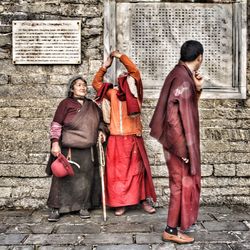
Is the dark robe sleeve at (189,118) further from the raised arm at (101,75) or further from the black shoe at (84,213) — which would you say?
the black shoe at (84,213)

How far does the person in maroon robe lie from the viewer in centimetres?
357

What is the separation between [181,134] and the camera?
3588mm

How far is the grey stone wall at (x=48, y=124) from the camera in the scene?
201 inches

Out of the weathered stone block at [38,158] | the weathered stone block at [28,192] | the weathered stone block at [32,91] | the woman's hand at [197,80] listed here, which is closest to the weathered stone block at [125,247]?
the woman's hand at [197,80]

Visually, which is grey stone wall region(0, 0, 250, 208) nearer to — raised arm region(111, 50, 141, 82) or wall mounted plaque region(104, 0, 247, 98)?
wall mounted plaque region(104, 0, 247, 98)

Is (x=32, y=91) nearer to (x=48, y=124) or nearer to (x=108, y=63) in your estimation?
(x=48, y=124)

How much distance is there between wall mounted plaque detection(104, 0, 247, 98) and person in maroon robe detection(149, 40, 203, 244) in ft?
5.03

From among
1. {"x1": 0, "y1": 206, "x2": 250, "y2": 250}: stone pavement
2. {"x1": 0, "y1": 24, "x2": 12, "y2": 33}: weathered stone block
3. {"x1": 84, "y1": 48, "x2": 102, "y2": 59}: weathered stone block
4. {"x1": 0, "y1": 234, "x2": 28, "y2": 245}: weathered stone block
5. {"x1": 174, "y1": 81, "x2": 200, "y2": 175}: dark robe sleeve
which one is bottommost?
{"x1": 0, "y1": 234, "x2": 28, "y2": 245}: weathered stone block

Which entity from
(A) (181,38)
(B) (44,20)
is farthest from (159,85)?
(B) (44,20)

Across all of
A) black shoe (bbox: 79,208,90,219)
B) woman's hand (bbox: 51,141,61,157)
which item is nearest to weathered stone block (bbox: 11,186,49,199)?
black shoe (bbox: 79,208,90,219)

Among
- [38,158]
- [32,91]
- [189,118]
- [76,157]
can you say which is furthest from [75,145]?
[189,118]

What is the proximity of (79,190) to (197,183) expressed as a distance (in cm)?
160

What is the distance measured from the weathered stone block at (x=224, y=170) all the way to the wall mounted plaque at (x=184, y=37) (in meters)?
0.93

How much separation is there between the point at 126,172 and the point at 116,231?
83cm
